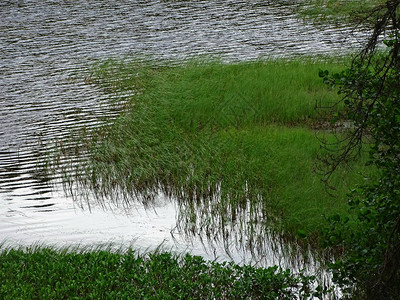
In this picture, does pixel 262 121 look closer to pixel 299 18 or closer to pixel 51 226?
pixel 51 226

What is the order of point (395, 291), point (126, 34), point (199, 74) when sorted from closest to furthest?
1. point (395, 291)
2. point (199, 74)
3. point (126, 34)

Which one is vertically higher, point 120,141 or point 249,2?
point 120,141

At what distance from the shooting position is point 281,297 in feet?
24.1

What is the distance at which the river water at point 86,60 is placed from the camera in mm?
10039

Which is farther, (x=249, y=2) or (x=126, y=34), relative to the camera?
(x=249, y=2)

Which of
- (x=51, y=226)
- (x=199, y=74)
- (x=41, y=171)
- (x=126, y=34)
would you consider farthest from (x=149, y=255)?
(x=126, y=34)

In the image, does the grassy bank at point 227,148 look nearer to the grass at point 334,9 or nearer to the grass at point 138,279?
the grass at point 138,279

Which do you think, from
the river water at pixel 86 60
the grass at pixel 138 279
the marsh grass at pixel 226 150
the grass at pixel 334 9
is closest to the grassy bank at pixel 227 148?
the marsh grass at pixel 226 150

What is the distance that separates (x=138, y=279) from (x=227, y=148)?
4748mm

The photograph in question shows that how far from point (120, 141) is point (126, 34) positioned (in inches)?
530

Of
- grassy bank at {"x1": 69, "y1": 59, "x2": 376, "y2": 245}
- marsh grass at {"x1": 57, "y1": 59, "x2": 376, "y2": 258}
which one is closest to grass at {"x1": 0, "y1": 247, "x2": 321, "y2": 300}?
marsh grass at {"x1": 57, "y1": 59, "x2": 376, "y2": 258}

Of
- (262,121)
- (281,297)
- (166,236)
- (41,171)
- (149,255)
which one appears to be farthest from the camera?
(262,121)

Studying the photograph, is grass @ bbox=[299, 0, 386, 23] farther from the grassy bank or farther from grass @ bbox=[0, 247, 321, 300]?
grass @ bbox=[0, 247, 321, 300]

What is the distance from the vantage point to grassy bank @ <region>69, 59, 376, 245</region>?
32.7 ft
